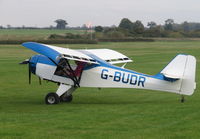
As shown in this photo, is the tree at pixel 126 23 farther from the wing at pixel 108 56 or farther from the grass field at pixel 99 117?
the grass field at pixel 99 117

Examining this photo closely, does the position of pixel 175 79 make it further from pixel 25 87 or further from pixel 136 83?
pixel 25 87

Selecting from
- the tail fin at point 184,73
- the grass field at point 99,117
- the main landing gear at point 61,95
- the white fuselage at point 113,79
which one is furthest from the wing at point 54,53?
the tail fin at point 184,73

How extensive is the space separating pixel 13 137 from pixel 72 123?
186 centimetres

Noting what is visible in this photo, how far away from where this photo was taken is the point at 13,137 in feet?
29.1

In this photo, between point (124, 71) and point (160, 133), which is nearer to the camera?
point (160, 133)

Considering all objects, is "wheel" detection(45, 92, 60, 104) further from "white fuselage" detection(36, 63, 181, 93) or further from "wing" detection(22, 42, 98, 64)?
"wing" detection(22, 42, 98, 64)

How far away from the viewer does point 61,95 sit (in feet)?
49.0

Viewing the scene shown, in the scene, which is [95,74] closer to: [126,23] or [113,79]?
[113,79]

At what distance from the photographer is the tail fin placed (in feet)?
44.6

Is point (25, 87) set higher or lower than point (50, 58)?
lower

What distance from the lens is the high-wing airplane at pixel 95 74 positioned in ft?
44.8

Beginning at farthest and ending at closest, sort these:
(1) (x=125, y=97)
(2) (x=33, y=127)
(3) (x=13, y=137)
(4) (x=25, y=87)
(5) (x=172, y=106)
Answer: (4) (x=25, y=87) < (1) (x=125, y=97) < (5) (x=172, y=106) < (2) (x=33, y=127) < (3) (x=13, y=137)

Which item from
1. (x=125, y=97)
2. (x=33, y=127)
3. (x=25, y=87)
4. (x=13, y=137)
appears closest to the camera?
(x=13, y=137)

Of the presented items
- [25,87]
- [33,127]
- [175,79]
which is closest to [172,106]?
[175,79]
